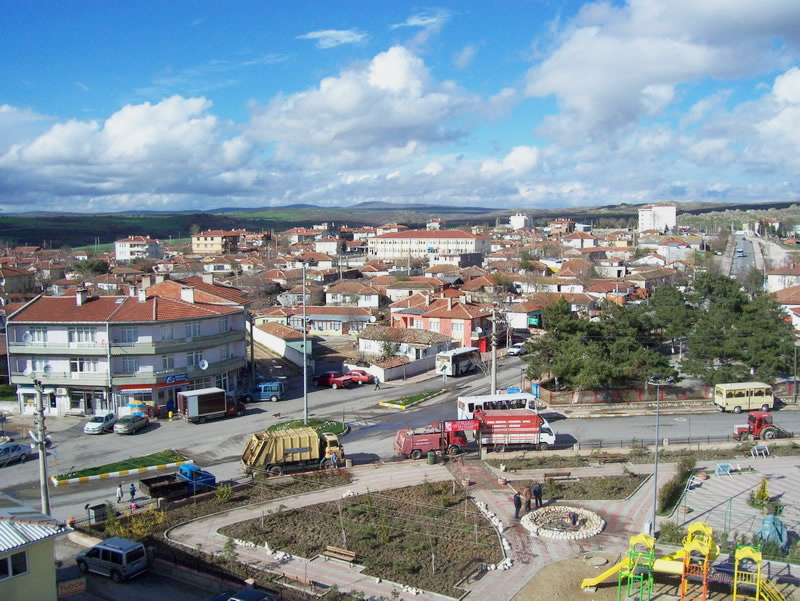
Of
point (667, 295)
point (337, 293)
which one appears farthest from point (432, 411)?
point (337, 293)

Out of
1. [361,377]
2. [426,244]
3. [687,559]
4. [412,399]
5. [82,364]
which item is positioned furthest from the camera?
[426,244]

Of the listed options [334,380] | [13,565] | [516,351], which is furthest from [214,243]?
[13,565]

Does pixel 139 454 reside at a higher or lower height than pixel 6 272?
lower

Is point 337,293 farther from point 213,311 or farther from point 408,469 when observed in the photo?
point 408,469

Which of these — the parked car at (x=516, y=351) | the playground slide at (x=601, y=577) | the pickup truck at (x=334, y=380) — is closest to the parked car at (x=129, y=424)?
the pickup truck at (x=334, y=380)

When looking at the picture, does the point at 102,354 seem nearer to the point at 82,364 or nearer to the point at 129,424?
the point at 82,364
